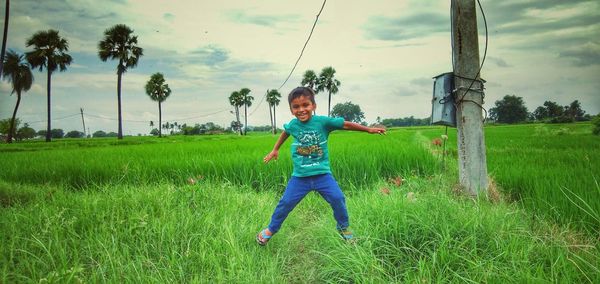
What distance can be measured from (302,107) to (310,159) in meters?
0.40

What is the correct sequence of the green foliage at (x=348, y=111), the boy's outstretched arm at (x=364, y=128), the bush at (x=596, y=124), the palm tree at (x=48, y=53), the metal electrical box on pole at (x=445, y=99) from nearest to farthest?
the boy's outstretched arm at (x=364, y=128) < the metal electrical box on pole at (x=445, y=99) < the bush at (x=596, y=124) < the palm tree at (x=48, y=53) < the green foliage at (x=348, y=111)

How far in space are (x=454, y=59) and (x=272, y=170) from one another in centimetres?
328

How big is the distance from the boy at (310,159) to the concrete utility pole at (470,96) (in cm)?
166

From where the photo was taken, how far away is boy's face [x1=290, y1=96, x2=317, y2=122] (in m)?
2.29

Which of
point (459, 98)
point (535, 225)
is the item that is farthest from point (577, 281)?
point (459, 98)

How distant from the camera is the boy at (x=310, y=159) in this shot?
2.29 metres

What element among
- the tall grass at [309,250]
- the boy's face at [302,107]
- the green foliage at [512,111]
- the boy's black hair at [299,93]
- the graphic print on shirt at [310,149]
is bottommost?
the tall grass at [309,250]

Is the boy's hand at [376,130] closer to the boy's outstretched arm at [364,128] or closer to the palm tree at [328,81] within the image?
the boy's outstretched arm at [364,128]

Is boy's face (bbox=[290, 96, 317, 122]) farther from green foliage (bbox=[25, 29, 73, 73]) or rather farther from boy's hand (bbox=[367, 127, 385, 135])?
green foliage (bbox=[25, 29, 73, 73])

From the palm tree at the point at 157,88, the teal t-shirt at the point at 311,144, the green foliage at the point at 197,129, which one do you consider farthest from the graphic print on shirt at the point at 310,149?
the green foliage at the point at 197,129

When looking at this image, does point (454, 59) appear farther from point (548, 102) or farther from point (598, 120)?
point (548, 102)

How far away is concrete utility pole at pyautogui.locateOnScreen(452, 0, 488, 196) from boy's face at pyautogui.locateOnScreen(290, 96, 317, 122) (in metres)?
2.04

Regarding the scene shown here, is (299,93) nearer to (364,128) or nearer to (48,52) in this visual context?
(364,128)

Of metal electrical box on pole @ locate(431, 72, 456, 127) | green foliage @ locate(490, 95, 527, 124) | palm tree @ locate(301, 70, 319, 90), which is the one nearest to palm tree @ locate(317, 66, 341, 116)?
palm tree @ locate(301, 70, 319, 90)
